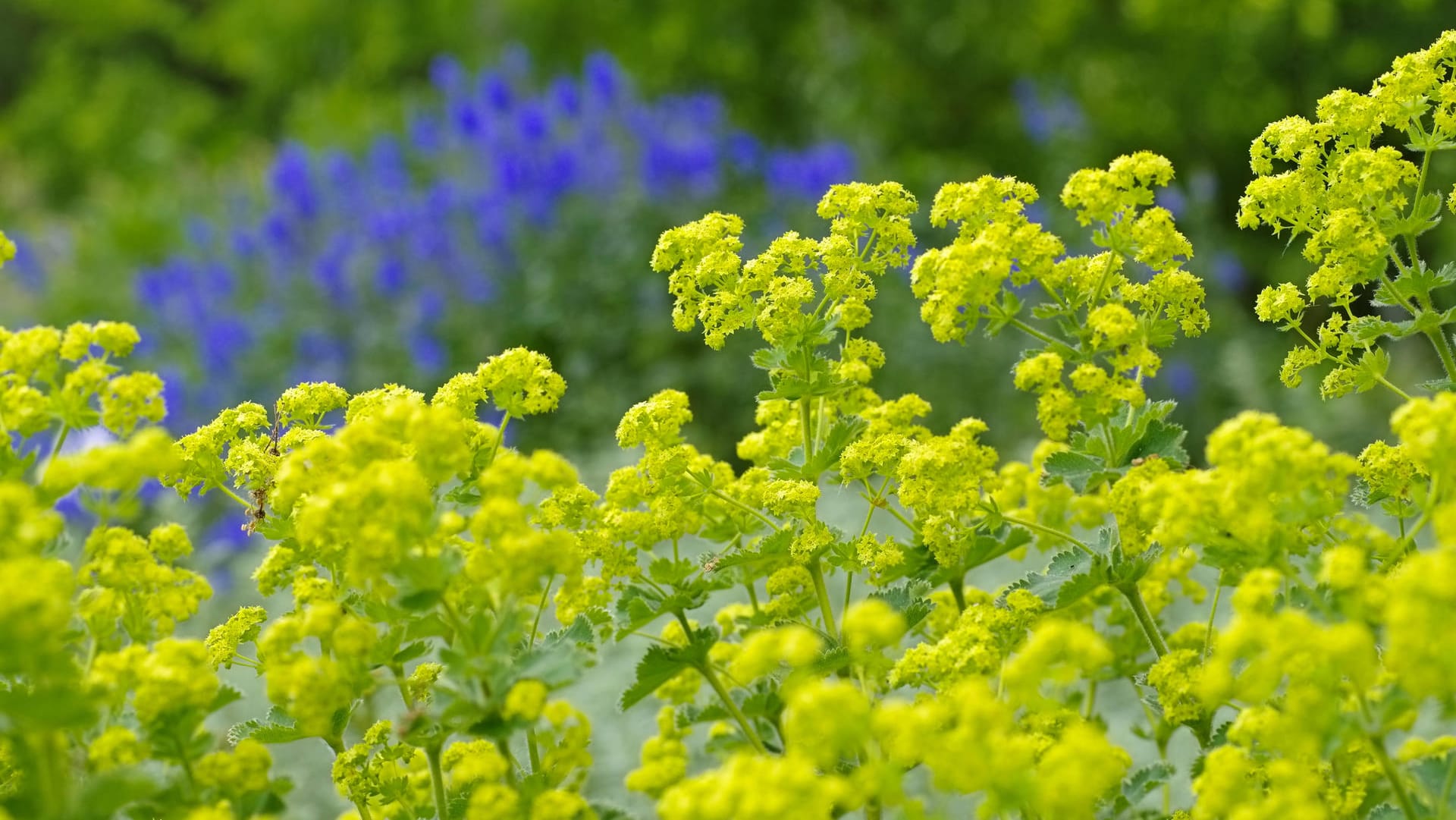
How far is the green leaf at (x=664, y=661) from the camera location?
179 cm

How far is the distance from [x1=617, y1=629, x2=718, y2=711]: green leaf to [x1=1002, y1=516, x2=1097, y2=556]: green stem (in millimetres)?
416

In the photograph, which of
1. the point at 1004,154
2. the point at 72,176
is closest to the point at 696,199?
the point at 1004,154

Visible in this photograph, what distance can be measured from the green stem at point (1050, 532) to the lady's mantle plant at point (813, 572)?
26 mm

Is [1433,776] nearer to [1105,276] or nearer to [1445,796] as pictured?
[1445,796]

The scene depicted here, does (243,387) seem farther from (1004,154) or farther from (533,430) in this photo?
(1004,154)

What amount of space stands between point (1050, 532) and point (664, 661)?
526mm

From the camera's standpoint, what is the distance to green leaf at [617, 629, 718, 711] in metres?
1.79

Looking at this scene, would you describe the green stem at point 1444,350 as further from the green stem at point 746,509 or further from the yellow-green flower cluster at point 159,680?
the yellow-green flower cluster at point 159,680

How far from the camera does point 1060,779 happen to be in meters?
1.18

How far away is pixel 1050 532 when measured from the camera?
1858 mm

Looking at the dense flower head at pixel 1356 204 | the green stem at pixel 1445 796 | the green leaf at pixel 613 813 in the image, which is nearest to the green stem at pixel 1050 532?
the dense flower head at pixel 1356 204

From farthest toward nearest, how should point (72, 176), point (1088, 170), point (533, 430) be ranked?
point (72, 176) → point (533, 430) → point (1088, 170)

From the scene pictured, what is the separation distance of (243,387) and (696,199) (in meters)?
2.59

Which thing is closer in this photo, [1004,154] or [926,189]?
[926,189]
